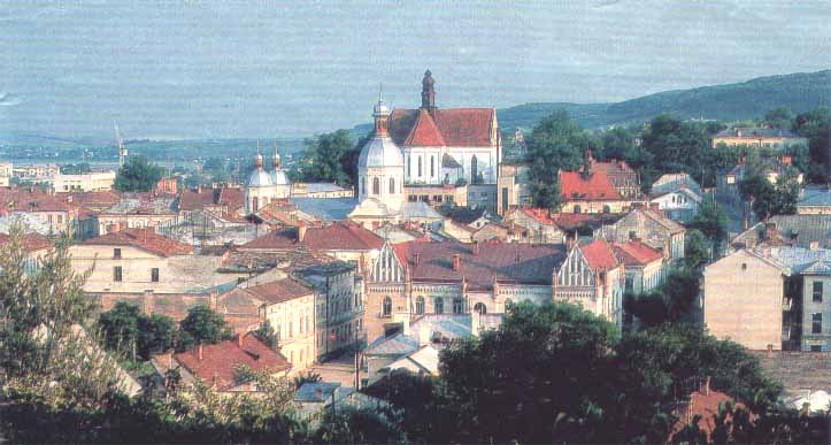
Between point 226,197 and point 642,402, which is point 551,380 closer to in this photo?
point 642,402

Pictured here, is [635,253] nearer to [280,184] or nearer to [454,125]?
[280,184]

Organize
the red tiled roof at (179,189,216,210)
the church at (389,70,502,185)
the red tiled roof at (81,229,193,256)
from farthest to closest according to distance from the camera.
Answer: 1. the church at (389,70,502,185)
2. the red tiled roof at (179,189,216,210)
3. the red tiled roof at (81,229,193,256)

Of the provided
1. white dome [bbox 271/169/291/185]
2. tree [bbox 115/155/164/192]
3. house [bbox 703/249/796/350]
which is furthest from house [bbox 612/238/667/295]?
tree [bbox 115/155/164/192]

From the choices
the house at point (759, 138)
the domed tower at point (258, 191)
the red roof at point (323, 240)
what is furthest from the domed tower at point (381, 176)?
the house at point (759, 138)

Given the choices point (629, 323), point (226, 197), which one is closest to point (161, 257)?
point (629, 323)

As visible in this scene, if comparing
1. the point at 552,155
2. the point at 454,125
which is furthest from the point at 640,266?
the point at 454,125

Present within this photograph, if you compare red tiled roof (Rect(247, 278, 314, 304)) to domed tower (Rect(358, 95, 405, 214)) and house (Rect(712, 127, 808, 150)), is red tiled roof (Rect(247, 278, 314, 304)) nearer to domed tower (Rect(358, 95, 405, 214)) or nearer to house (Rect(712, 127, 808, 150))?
domed tower (Rect(358, 95, 405, 214))
